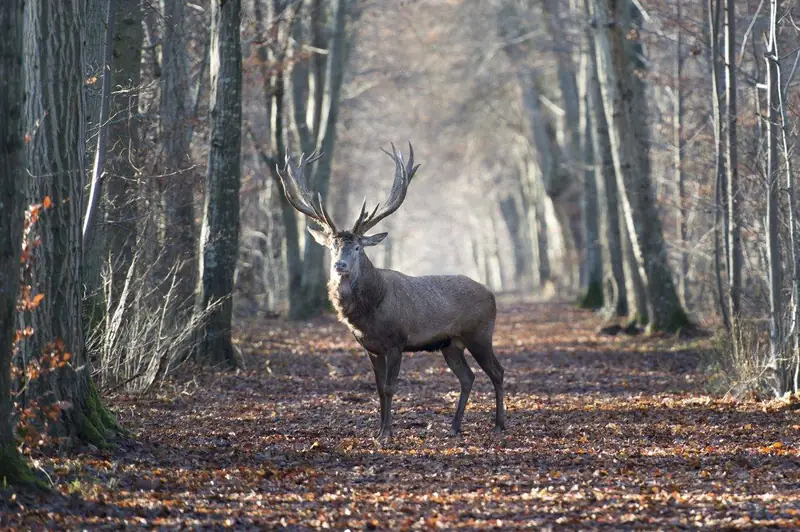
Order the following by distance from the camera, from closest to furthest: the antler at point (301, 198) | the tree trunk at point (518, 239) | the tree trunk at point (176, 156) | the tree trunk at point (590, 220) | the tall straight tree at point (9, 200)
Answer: the tall straight tree at point (9, 200) → the antler at point (301, 198) → the tree trunk at point (176, 156) → the tree trunk at point (590, 220) → the tree trunk at point (518, 239)

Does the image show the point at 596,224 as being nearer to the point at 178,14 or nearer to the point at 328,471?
the point at 178,14

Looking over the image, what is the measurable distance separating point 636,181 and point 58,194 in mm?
14094

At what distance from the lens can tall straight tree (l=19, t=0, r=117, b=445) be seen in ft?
28.1

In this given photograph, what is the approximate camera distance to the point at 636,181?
68.0 feet

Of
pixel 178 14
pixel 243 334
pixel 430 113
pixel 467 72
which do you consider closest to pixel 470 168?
pixel 430 113

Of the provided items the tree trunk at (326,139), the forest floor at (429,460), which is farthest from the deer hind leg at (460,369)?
the tree trunk at (326,139)

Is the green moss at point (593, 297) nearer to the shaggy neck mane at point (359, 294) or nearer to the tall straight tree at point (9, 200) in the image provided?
the shaggy neck mane at point (359, 294)

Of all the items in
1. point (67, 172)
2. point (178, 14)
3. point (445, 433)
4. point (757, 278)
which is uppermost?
point (178, 14)

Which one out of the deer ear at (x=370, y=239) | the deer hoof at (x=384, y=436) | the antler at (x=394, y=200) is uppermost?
the antler at (x=394, y=200)

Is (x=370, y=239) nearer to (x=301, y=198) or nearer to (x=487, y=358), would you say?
(x=301, y=198)

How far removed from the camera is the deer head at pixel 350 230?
1054cm

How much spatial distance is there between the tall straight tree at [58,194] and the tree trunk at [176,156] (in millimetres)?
6260

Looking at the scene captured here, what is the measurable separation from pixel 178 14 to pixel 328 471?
34.7 feet

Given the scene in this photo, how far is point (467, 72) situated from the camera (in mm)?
35281
